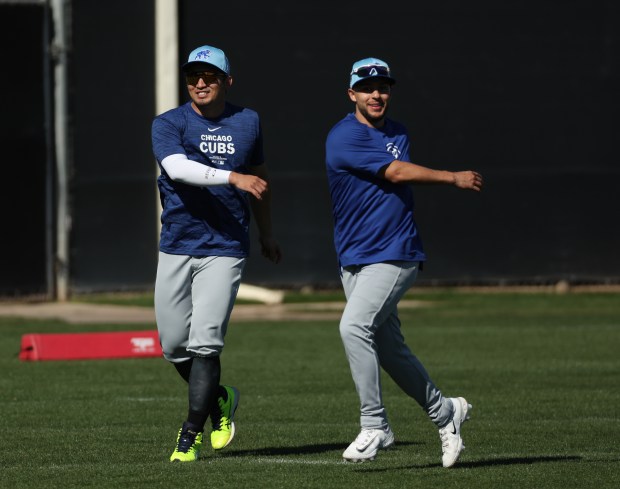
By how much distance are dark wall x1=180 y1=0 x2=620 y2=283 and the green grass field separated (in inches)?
183

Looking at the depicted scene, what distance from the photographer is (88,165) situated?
72.4ft

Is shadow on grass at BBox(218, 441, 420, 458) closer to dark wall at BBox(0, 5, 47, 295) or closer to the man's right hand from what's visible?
the man's right hand

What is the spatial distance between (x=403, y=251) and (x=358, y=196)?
0.39 metres

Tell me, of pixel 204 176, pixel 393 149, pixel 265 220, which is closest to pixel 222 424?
pixel 265 220

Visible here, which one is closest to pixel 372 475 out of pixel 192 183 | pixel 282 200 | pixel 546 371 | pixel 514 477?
pixel 514 477

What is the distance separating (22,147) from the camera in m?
21.7

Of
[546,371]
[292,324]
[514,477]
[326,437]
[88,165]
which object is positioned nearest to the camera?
[514,477]

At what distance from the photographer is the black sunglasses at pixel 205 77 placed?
8.26m

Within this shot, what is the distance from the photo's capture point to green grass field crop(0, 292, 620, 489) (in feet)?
25.1

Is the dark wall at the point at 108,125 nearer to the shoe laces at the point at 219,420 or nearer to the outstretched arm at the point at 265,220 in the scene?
the outstretched arm at the point at 265,220

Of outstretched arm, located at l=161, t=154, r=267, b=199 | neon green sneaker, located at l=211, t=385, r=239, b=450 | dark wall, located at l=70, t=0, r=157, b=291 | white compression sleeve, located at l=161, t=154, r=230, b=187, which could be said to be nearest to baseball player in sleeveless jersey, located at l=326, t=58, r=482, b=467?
outstretched arm, located at l=161, t=154, r=267, b=199

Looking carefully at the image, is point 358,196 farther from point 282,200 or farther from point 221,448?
point 282,200

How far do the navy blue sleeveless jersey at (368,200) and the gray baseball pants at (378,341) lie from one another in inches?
3.5

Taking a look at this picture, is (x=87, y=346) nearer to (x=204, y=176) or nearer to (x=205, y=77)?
(x=205, y=77)
